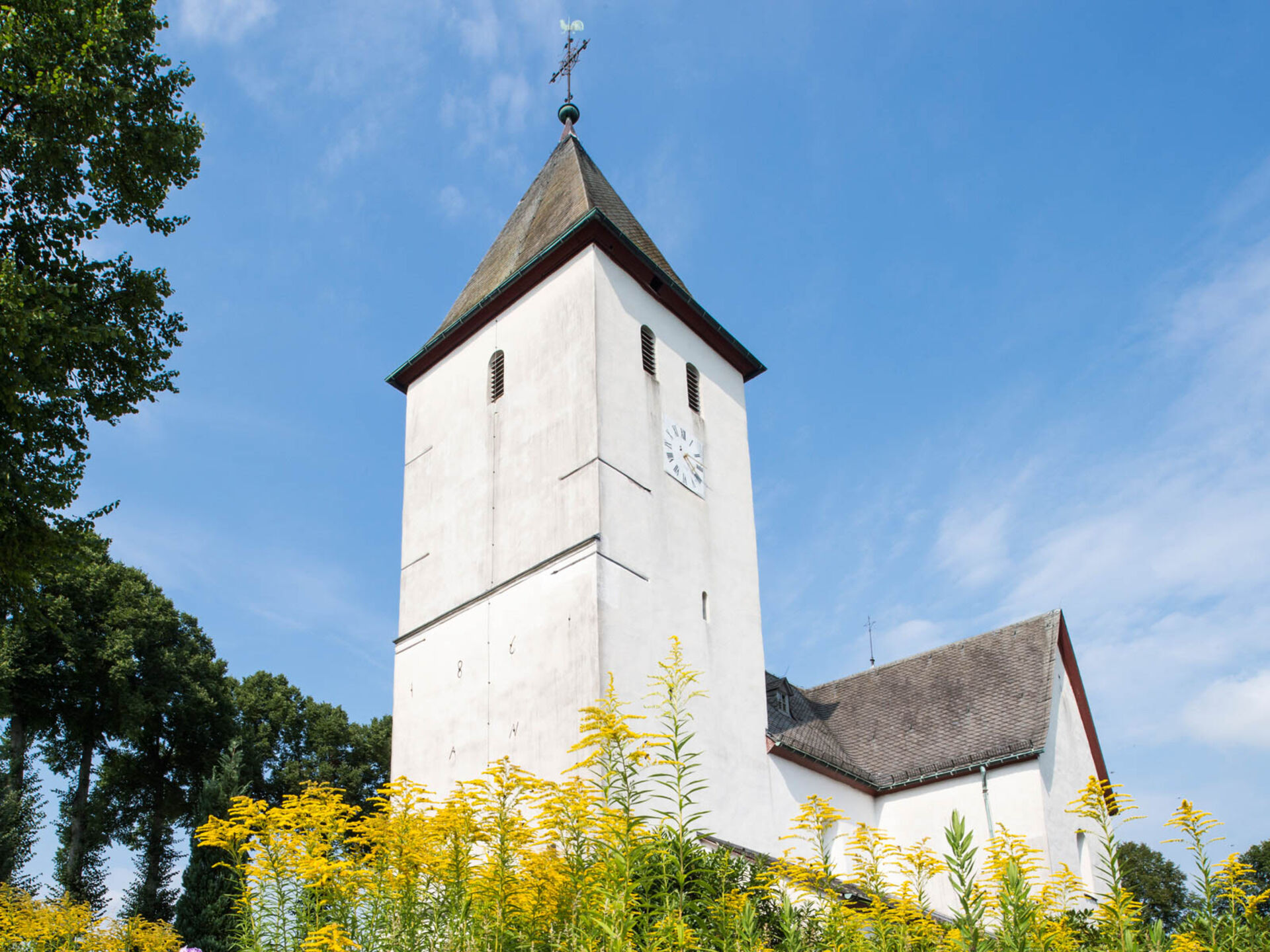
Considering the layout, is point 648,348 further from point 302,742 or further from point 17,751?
point 302,742

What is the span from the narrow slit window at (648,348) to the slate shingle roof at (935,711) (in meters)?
7.61

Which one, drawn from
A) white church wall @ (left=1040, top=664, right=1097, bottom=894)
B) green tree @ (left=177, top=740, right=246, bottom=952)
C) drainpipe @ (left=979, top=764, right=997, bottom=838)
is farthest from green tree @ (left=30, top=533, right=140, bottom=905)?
white church wall @ (left=1040, top=664, right=1097, bottom=894)

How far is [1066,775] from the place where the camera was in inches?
905

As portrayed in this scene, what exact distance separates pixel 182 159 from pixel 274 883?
33.3ft

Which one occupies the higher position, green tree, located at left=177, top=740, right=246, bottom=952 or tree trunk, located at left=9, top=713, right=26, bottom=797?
tree trunk, located at left=9, top=713, right=26, bottom=797

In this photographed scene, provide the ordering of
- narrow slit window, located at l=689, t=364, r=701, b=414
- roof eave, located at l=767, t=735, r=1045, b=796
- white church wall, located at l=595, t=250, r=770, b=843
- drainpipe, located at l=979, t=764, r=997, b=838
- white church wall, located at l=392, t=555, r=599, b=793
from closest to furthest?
white church wall, located at l=392, t=555, r=599, b=793 < white church wall, located at l=595, t=250, r=770, b=843 < roof eave, located at l=767, t=735, r=1045, b=796 < drainpipe, located at l=979, t=764, r=997, b=838 < narrow slit window, located at l=689, t=364, r=701, b=414

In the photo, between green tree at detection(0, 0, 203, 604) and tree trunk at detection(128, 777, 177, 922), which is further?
tree trunk at detection(128, 777, 177, 922)

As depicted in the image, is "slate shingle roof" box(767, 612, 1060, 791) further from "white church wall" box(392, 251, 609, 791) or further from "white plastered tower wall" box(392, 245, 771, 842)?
"white church wall" box(392, 251, 609, 791)

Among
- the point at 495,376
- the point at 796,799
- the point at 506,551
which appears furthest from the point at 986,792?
the point at 495,376

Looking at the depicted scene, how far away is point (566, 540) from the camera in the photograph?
19.0 m

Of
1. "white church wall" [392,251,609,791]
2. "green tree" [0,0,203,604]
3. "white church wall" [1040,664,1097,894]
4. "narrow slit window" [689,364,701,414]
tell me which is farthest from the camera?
"narrow slit window" [689,364,701,414]

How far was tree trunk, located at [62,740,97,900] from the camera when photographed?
1157 inches

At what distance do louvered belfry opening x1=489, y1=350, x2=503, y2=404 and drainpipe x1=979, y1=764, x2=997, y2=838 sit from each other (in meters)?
13.0

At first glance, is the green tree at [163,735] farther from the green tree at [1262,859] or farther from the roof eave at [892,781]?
the green tree at [1262,859]
